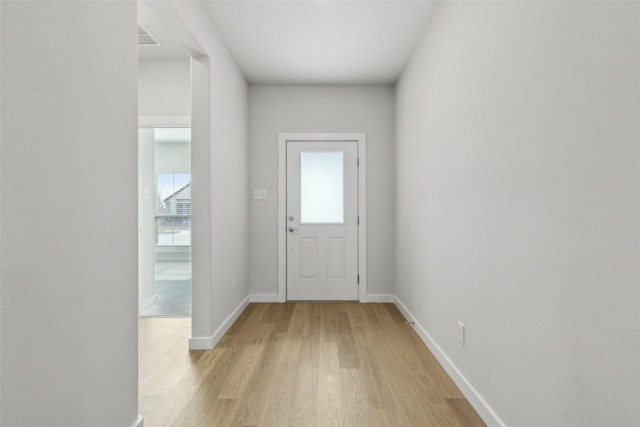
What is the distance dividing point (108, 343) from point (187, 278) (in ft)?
15.0

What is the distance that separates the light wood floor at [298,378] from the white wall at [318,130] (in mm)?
889

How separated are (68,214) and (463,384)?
214cm

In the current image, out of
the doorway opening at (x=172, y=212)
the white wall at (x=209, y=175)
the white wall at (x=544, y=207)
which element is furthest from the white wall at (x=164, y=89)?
the white wall at (x=544, y=207)

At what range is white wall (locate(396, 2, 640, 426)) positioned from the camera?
0.95 metres

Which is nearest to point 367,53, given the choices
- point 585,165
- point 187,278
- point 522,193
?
point 522,193

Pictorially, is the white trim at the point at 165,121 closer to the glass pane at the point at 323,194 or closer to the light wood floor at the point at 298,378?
the glass pane at the point at 323,194

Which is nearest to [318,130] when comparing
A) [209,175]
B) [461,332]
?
[209,175]

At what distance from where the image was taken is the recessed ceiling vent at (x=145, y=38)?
9.44 feet

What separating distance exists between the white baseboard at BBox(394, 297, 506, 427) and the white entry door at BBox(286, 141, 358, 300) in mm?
1305

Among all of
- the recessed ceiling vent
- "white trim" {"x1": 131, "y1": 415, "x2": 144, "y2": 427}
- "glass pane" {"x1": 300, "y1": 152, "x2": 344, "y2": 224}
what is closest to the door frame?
"glass pane" {"x1": 300, "y1": 152, "x2": 344, "y2": 224}

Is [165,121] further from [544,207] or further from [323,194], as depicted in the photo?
[544,207]

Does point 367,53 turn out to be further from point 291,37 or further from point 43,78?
point 43,78

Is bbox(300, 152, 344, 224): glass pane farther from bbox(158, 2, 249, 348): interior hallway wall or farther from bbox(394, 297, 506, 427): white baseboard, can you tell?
bbox(394, 297, 506, 427): white baseboard

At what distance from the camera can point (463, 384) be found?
6.41 ft
